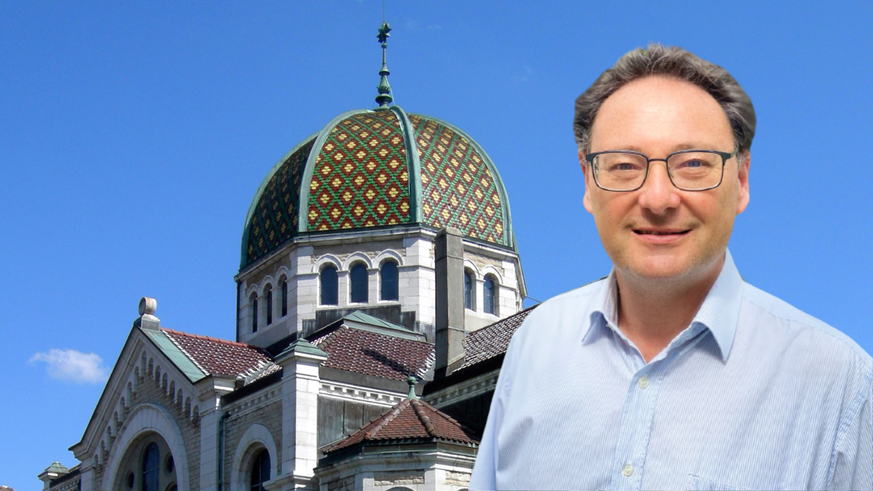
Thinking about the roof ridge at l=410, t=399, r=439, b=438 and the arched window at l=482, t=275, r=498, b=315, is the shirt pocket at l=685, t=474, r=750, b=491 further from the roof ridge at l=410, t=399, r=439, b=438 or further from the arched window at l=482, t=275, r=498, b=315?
the arched window at l=482, t=275, r=498, b=315

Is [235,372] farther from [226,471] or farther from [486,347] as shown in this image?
[486,347]

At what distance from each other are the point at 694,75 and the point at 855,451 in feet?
2.45

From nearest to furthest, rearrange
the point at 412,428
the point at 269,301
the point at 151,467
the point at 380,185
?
the point at 412,428, the point at 151,467, the point at 380,185, the point at 269,301

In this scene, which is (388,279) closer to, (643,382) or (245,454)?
(245,454)

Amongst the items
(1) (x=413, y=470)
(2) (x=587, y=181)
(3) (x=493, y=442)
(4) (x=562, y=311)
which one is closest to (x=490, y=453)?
(3) (x=493, y=442)

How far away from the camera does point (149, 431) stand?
28547 millimetres

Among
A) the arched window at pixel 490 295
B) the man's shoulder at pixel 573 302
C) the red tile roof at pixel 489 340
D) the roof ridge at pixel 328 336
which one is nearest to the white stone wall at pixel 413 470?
the red tile roof at pixel 489 340

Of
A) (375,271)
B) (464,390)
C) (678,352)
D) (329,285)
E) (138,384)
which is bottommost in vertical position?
(678,352)

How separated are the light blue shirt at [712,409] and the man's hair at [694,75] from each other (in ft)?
0.85

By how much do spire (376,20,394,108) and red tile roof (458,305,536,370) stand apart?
11.4 meters

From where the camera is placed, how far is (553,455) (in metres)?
2.13

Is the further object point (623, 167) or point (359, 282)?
point (359, 282)

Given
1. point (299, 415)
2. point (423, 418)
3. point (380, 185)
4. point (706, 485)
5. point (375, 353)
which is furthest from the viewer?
point (380, 185)

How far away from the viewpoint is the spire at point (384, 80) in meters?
37.7
